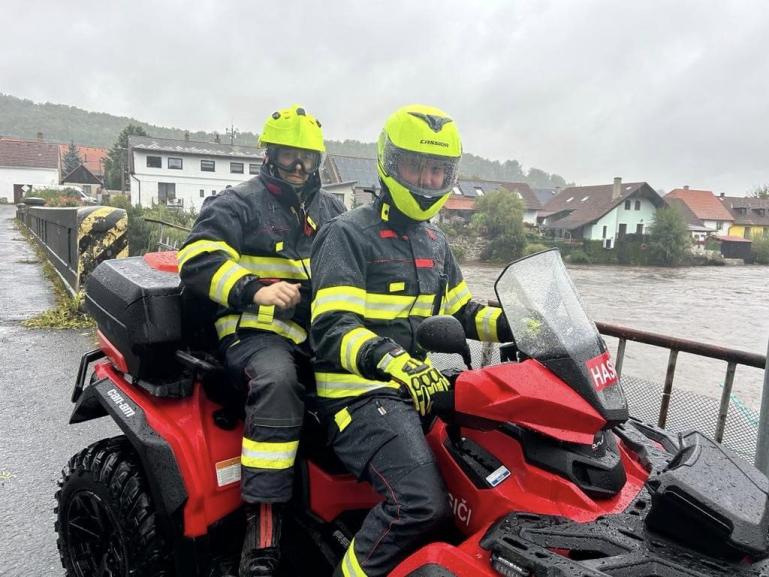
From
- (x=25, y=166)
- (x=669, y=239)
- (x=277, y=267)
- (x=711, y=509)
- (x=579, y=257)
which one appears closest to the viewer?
(x=711, y=509)

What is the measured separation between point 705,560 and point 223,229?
7.37ft

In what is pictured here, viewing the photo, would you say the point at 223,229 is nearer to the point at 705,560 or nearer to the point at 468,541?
the point at 468,541

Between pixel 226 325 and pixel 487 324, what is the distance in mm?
1167

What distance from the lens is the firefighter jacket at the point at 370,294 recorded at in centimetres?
205

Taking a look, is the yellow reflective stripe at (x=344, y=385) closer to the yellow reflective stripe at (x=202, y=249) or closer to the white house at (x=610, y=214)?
the yellow reflective stripe at (x=202, y=249)

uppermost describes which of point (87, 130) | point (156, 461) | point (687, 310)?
point (87, 130)

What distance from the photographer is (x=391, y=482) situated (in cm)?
189

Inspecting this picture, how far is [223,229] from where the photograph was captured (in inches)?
110

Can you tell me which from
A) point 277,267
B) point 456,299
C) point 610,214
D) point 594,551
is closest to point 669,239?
point 610,214

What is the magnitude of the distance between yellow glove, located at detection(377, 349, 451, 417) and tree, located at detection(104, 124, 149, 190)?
238 feet

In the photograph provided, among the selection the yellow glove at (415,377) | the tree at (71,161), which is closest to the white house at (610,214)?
the yellow glove at (415,377)

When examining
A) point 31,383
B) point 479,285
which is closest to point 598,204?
point 479,285

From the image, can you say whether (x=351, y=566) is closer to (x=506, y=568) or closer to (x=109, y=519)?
(x=506, y=568)

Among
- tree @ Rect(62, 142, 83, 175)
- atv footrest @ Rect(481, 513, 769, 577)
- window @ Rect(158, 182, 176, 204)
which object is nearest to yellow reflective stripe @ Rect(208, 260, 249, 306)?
atv footrest @ Rect(481, 513, 769, 577)
